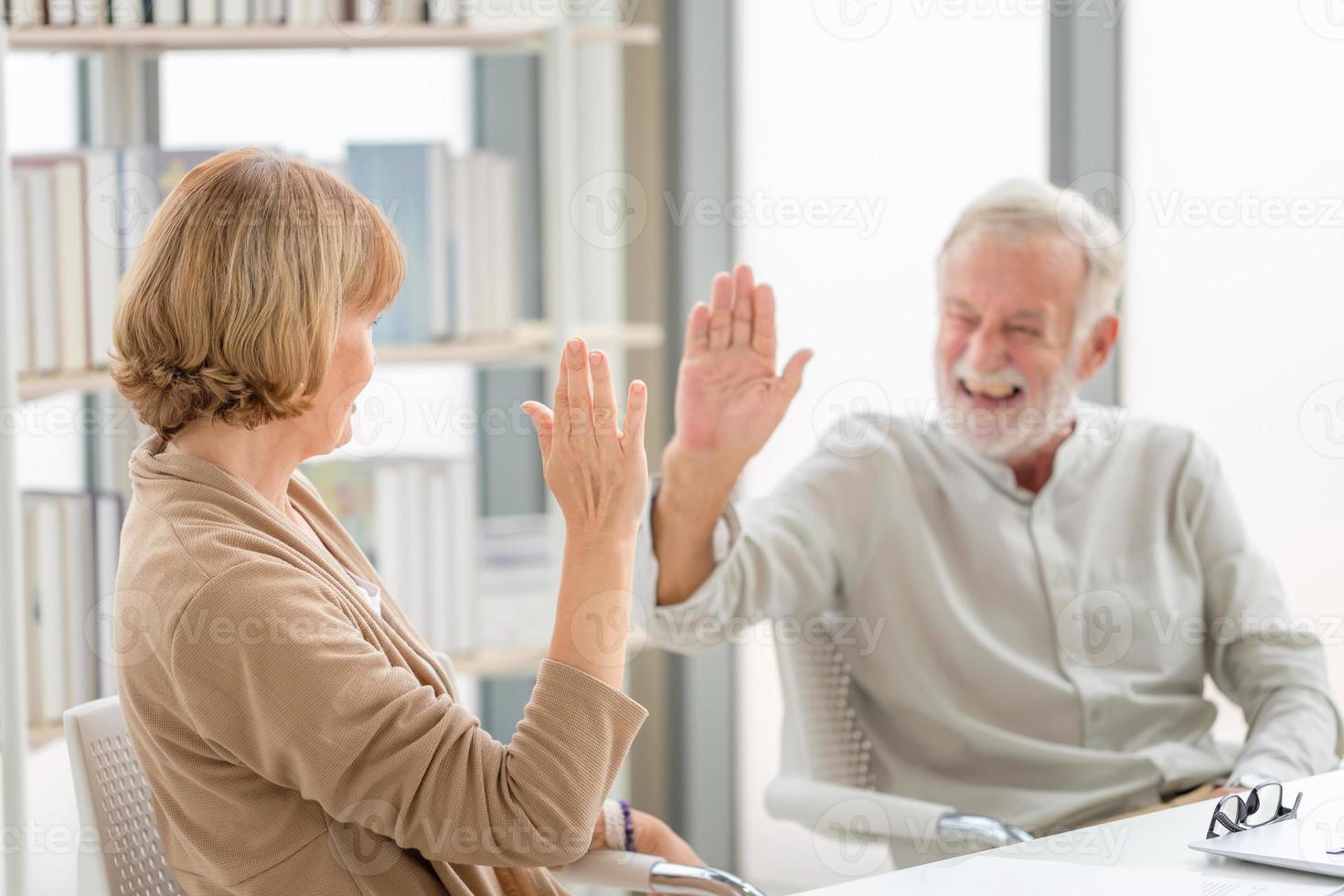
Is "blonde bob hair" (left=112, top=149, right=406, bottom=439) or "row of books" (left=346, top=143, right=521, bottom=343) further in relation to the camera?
"row of books" (left=346, top=143, right=521, bottom=343)

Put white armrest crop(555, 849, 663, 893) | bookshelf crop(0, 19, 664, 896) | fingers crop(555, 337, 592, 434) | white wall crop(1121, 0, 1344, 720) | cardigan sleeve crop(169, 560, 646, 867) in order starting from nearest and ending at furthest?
cardigan sleeve crop(169, 560, 646, 867), fingers crop(555, 337, 592, 434), white armrest crop(555, 849, 663, 893), bookshelf crop(0, 19, 664, 896), white wall crop(1121, 0, 1344, 720)

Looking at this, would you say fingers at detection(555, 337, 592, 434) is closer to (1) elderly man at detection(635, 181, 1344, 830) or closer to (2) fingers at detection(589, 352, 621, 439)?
(2) fingers at detection(589, 352, 621, 439)

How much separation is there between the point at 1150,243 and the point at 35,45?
186 centimetres

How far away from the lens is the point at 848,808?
166 cm

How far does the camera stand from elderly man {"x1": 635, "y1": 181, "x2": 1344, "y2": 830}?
1.78m

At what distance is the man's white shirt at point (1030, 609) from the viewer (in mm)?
1814

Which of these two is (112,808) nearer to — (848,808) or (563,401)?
(563,401)

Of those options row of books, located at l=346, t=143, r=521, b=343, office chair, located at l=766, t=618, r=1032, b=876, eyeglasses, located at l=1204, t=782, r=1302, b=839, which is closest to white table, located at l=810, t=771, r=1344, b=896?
eyeglasses, located at l=1204, t=782, r=1302, b=839

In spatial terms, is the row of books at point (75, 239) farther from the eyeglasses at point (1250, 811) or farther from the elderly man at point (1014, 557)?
the eyeglasses at point (1250, 811)

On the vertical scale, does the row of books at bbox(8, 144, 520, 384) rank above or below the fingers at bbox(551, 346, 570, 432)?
above

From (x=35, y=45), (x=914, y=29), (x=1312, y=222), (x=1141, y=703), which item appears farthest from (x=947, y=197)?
(x=35, y=45)

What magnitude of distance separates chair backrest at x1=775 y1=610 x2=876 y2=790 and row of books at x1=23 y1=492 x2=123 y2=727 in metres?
1.09

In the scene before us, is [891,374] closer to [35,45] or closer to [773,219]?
[773,219]

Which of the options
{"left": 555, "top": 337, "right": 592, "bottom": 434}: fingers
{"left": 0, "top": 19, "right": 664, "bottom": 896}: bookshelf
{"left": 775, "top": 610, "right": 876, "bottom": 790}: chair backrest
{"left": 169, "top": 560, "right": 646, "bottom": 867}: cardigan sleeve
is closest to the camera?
{"left": 169, "top": 560, "right": 646, "bottom": 867}: cardigan sleeve
